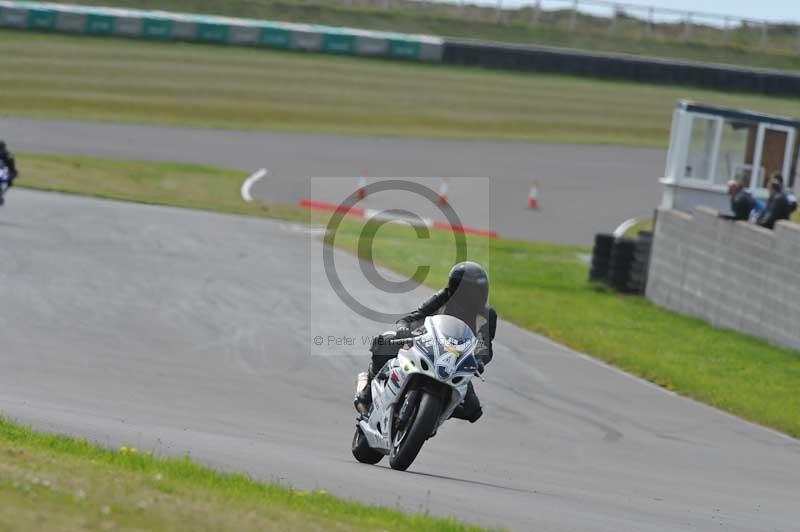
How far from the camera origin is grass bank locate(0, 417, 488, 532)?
5926 mm

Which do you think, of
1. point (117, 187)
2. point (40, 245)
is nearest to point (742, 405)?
point (40, 245)

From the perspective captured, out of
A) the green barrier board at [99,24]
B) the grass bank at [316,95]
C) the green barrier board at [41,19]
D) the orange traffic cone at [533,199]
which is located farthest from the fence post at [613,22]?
the orange traffic cone at [533,199]

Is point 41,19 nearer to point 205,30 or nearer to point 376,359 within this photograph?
point 205,30

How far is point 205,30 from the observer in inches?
2095

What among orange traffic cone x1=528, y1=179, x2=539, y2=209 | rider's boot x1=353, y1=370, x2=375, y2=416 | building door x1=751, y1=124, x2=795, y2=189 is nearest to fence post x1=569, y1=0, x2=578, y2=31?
orange traffic cone x1=528, y1=179, x2=539, y2=209

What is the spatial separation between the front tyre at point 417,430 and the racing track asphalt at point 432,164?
2318 centimetres

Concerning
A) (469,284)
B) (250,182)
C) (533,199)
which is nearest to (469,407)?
(469,284)

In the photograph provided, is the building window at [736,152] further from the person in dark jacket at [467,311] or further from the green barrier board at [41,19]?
the green barrier board at [41,19]

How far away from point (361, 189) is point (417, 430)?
27.0 meters

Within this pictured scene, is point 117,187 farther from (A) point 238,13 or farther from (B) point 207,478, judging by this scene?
(A) point 238,13

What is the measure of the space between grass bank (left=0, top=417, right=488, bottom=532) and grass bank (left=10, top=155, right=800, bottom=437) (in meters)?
8.44

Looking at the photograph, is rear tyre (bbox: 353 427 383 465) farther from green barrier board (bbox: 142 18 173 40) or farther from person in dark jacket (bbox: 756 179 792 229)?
green barrier board (bbox: 142 18 173 40)

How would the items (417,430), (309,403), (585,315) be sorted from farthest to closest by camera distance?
(585,315) < (309,403) < (417,430)

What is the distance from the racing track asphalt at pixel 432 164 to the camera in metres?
35.0
